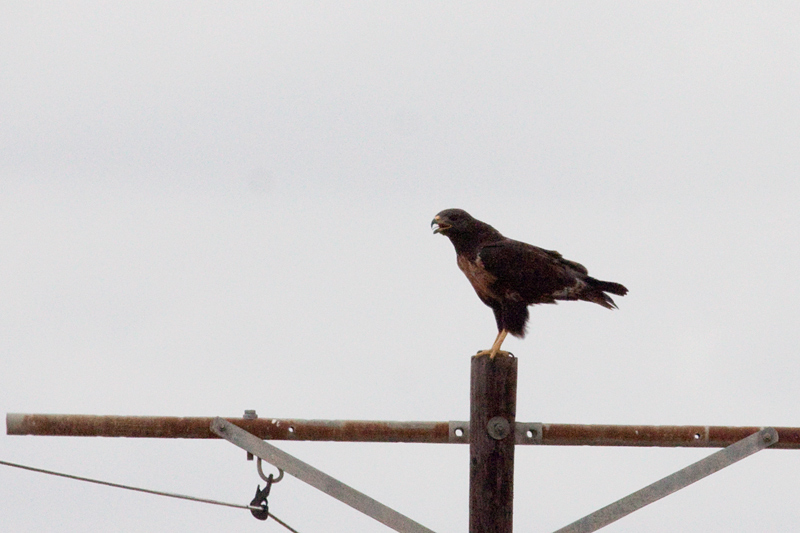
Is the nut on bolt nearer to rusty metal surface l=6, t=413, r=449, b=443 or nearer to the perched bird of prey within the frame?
rusty metal surface l=6, t=413, r=449, b=443

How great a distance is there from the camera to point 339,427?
15.2 feet

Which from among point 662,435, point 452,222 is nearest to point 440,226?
point 452,222

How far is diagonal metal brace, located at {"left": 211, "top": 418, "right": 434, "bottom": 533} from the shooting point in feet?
14.4

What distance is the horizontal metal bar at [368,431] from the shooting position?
14.9 ft

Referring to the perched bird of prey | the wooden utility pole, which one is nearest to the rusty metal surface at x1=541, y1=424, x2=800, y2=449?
the wooden utility pole

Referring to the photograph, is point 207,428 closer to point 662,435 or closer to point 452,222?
point 662,435

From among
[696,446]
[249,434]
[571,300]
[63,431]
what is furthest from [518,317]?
[63,431]

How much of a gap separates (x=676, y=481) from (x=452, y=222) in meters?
3.27

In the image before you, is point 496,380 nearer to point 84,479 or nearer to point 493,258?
point 84,479

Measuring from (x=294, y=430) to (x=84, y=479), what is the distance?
0.87 m

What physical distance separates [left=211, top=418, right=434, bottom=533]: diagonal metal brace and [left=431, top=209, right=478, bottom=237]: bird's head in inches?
126

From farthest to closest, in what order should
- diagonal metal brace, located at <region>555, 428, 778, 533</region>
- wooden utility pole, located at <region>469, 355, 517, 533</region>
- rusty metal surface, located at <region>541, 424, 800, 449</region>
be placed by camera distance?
rusty metal surface, located at <region>541, 424, 800, 449</region>, diagonal metal brace, located at <region>555, 428, 778, 533</region>, wooden utility pole, located at <region>469, 355, 517, 533</region>

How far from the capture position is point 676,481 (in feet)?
→ 15.1

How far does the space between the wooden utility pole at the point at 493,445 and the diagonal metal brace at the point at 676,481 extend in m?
0.27
